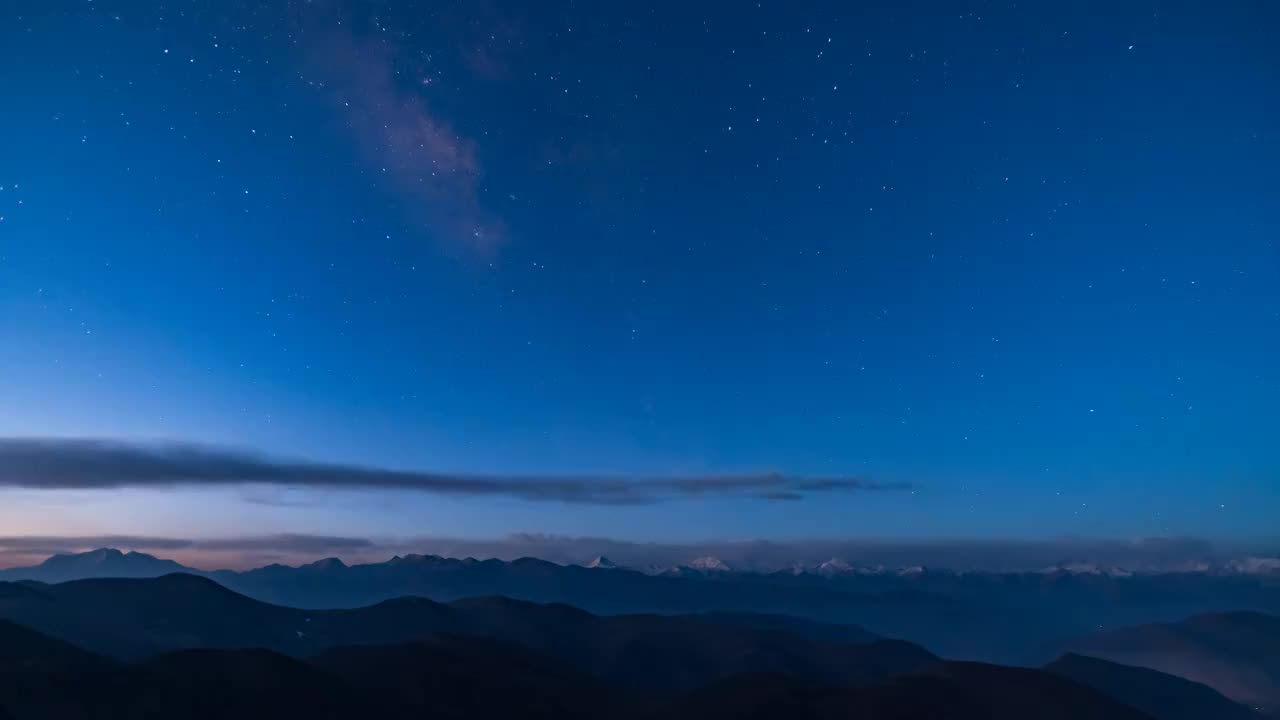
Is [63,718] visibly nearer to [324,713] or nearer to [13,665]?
[13,665]

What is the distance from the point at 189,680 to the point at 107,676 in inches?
764

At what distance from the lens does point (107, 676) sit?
18788cm

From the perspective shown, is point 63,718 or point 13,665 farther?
point 13,665

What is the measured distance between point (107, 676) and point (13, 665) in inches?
897

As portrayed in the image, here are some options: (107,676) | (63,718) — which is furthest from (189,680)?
(63,718)

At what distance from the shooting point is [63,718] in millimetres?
160875

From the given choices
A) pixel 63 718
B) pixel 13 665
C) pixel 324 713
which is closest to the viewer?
pixel 63 718

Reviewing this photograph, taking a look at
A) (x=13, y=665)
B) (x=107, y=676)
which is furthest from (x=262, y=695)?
(x=13, y=665)

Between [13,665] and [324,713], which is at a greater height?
[13,665]

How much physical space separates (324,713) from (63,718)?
2327 inches

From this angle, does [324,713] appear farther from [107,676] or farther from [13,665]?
[13,665]

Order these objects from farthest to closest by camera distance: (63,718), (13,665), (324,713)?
(324,713)
(13,665)
(63,718)

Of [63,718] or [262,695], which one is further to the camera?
[262,695]

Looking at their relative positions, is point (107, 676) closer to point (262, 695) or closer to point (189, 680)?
point (189, 680)
